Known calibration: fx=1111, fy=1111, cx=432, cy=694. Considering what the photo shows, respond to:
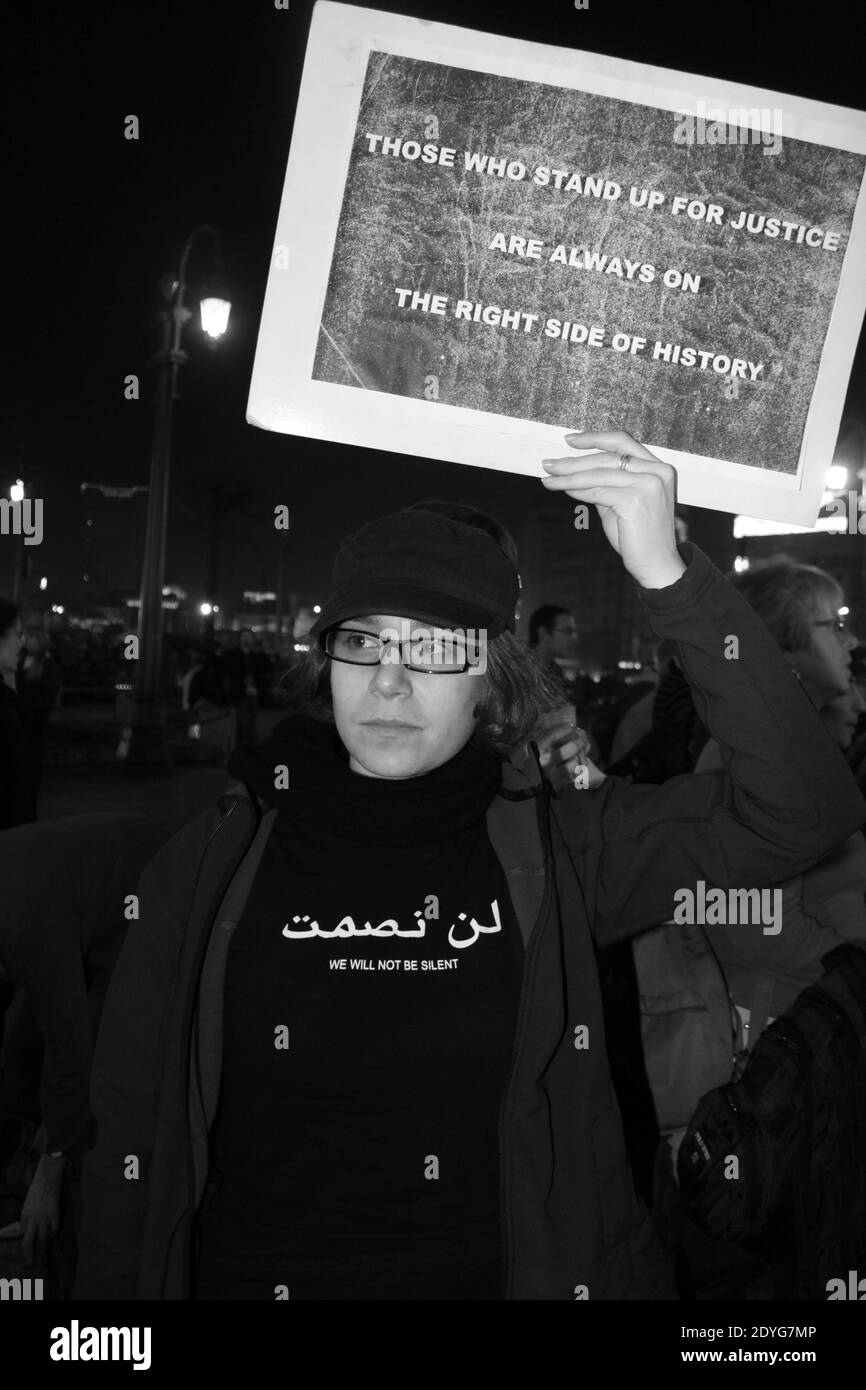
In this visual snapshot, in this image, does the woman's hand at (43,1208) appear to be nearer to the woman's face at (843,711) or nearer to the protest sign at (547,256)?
the protest sign at (547,256)

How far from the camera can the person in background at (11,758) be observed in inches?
212

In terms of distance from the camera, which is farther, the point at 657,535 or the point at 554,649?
the point at 554,649

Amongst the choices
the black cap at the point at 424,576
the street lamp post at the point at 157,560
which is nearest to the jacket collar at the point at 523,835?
the black cap at the point at 424,576

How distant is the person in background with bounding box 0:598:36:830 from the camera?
5383 mm

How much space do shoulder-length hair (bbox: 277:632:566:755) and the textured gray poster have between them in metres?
0.53

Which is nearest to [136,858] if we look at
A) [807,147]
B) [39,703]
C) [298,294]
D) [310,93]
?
[298,294]

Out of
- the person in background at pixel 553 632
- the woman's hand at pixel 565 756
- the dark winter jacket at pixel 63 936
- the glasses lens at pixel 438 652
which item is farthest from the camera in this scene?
the person in background at pixel 553 632

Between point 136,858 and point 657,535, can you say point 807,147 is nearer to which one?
point 657,535

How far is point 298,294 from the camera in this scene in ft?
6.25

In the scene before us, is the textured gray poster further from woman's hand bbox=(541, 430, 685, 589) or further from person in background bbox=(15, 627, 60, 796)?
person in background bbox=(15, 627, 60, 796)

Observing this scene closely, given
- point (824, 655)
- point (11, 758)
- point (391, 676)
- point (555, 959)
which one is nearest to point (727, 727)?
point (555, 959)

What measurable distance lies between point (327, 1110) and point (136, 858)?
1.90 metres

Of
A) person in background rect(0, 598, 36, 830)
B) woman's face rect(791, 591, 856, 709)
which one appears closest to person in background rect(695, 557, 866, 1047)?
woman's face rect(791, 591, 856, 709)
